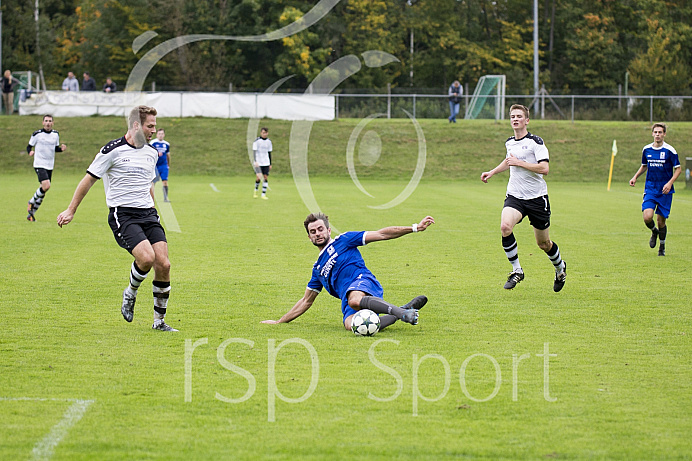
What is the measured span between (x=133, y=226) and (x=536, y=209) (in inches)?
215

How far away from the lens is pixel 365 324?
7633mm

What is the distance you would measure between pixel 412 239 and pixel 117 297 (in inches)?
302

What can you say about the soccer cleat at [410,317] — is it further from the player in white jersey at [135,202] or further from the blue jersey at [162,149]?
the blue jersey at [162,149]

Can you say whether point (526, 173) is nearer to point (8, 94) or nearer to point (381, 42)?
point (8, 94)

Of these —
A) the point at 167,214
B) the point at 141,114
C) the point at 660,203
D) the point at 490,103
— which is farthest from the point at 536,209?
the point at 490,103

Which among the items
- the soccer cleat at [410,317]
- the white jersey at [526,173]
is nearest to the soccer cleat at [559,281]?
the white jersey at [526,173]

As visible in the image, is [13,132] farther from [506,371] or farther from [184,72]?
[506,371]

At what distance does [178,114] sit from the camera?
43375mm

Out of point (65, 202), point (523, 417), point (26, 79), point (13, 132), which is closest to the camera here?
point (523, 417)

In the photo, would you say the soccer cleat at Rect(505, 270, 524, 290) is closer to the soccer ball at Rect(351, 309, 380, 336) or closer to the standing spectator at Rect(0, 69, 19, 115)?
the soccer ball at Rect(351, 309, 380, 336)

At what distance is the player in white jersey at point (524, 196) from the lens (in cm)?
1035

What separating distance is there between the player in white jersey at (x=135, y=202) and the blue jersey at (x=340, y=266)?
5.18 ft

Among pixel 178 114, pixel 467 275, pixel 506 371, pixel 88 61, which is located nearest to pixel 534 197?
pixel 467 275

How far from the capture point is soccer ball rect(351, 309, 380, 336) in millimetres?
7629
